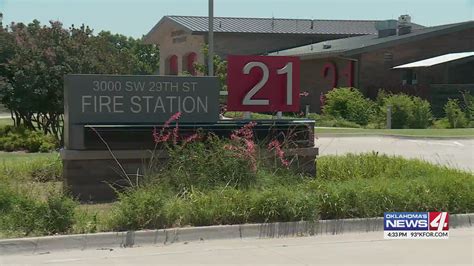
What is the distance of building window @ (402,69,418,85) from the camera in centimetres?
3831

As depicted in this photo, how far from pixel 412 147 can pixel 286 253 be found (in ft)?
45.9

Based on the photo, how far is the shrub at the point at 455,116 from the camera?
3133 cm

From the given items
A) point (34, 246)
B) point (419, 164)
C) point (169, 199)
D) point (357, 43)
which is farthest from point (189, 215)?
point (357, 43)

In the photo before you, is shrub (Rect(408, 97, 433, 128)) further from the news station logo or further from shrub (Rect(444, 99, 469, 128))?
the news station logo

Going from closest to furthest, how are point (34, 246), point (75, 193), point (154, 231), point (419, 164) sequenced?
point (34, 246)
point (154, 231)
point (75, 193)
point (419, 164)

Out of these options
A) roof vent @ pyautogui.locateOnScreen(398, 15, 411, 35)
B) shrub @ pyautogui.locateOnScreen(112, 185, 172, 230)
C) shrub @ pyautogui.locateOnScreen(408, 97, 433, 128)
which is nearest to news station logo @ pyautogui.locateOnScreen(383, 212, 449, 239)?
shrub @ pyautogui.locateOnScreen(112, 185, 172, 230)

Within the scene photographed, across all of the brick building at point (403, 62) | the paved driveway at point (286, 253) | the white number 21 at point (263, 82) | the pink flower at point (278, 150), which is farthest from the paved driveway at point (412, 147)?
the brick building at point (403, 62)

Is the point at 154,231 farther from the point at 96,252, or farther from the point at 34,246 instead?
the point at 34,246

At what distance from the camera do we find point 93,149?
1043cm

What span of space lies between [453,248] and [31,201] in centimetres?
525

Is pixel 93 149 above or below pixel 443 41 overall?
below

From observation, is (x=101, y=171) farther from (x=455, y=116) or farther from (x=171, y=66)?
(x=171, y=66)

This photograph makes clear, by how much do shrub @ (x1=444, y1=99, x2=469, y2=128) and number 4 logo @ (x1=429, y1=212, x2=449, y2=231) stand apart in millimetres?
23269

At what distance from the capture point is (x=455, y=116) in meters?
31.7
